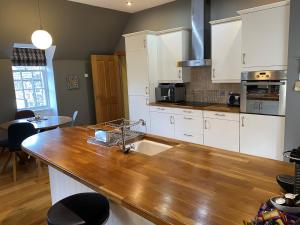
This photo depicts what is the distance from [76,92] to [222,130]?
3.86 metres

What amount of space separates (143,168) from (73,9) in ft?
13.8

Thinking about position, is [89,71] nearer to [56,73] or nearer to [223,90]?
[56,73]

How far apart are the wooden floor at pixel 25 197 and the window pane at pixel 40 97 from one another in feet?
7.30

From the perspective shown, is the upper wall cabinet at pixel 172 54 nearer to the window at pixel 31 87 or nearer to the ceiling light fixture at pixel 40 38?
the ceiling light fixture at pixel 40 38

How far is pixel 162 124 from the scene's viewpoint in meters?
4.58

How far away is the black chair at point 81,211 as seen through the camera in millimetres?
1395

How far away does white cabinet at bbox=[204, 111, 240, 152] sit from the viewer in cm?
355

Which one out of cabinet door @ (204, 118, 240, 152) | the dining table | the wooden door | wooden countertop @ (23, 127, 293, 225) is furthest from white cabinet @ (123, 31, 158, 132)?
wooden countertop @ (23, 127, 293, 225)

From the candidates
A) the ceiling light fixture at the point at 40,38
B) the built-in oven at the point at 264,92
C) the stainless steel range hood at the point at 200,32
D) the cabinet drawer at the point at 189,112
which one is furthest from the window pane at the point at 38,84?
the built-in oven at the point at 264,92

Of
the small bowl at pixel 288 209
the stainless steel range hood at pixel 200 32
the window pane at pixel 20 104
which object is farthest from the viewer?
the window pane at pixel 20 104

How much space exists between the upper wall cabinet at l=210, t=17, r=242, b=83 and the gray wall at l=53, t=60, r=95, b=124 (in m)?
3.49

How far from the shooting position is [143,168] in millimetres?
1550

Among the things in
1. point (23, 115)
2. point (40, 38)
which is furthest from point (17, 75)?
point (40, 38)

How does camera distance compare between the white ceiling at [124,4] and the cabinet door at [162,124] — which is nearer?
the cabinet door at [162,124]
